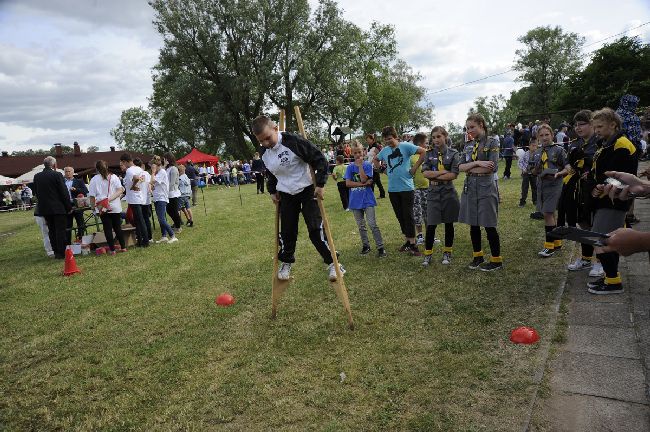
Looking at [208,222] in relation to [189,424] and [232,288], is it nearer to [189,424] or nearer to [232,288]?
[232,288]

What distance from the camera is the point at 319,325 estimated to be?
15.7ft

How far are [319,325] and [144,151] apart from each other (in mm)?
70062

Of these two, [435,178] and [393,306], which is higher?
[435,178]

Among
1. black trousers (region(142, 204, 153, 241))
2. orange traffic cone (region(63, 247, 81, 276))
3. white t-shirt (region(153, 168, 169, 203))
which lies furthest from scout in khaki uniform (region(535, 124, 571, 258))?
black trousers (region(142, 204, 153, 241))

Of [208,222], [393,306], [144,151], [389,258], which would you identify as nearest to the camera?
[393,306]

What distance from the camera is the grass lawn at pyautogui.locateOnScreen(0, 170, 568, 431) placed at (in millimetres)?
3227

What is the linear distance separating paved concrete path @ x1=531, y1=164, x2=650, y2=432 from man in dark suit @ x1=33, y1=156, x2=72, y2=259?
1049 centimetres

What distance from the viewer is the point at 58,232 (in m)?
10.1

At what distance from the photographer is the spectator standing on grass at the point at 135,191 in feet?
32.0

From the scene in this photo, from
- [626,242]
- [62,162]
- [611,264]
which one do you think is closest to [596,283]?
[611,264]

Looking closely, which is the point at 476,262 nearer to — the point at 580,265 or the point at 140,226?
the point at 580,265

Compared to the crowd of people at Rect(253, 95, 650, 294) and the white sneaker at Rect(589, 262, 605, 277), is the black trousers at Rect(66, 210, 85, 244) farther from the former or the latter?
the white sneaker at Rect(589, 262, 605, 277)

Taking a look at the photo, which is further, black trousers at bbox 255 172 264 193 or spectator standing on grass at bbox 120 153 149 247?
black trousers at bbox 255 172 264 193

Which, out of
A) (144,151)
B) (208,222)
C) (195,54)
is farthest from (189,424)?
(144,151)
